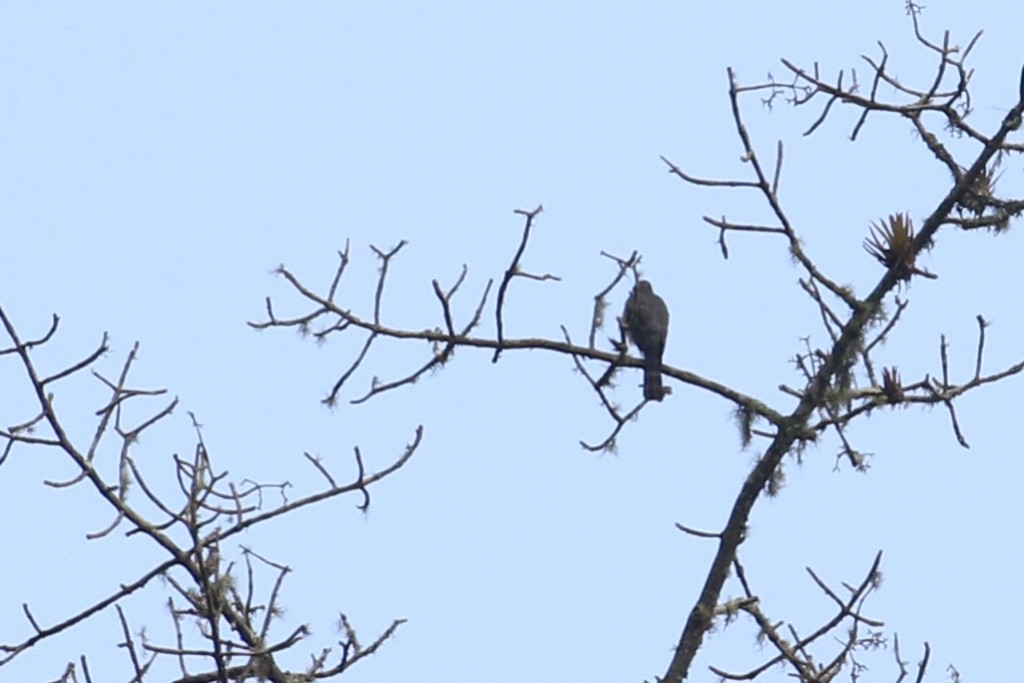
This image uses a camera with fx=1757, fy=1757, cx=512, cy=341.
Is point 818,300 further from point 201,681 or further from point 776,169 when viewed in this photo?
point 201,681

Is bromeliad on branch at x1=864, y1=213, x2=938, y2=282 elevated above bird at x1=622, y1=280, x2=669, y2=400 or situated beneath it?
situated beneath

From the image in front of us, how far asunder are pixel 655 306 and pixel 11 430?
Result: 4.53m

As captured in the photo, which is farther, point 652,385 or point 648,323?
point 648,323

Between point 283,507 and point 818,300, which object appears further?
point 818,300

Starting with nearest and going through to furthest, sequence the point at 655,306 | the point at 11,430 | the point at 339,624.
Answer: the point at 11,430 → the point at 339,624 → the point at 655,306

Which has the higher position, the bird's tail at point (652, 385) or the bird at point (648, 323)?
the bird at point (648, 323)

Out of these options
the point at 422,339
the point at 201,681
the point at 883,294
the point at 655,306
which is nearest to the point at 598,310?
the point at 422,339

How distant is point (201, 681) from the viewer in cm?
457

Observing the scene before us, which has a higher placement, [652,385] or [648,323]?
[648,323]

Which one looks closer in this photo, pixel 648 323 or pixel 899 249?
pixel 899 249

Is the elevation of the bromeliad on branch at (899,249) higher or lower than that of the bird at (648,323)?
lower

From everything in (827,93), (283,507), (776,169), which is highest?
(827,93)

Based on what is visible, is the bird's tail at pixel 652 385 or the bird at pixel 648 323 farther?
the bird at pixel 648 323

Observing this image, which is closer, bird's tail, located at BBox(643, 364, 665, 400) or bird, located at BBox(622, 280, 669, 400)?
bird's tail, located at BBox(643, 364, 665, 400)
